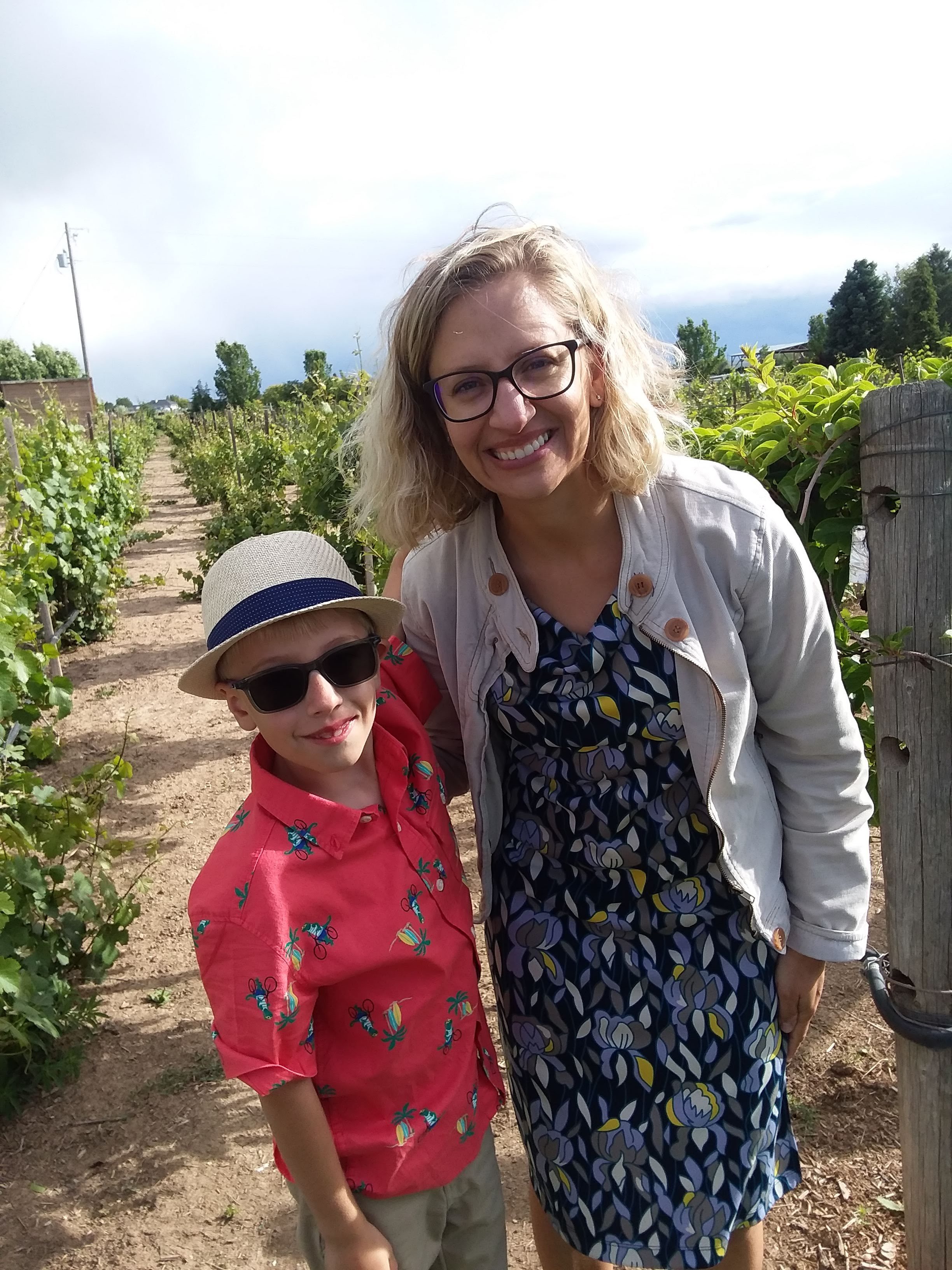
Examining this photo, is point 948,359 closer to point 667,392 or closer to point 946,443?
point 946,443

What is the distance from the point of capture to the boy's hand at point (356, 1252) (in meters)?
1.36

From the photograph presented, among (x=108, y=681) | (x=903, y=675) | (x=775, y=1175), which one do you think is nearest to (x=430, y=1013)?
(x=775, y=1175)

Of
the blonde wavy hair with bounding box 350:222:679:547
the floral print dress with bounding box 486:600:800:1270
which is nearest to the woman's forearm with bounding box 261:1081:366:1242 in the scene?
the floral print dress with bounding box 486:600:800:1270

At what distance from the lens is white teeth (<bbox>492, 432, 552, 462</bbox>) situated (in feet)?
4.76

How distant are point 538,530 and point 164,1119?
2.68 meters

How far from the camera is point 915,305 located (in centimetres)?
4878

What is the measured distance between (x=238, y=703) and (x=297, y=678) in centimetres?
14

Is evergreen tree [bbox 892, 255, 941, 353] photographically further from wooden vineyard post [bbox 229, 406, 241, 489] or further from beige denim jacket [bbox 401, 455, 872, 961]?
beige denim jacket [bbox 401, 455, 872, 961]

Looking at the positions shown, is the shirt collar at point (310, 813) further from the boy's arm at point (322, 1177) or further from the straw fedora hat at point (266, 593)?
the boy's arm at point (322, 1177)

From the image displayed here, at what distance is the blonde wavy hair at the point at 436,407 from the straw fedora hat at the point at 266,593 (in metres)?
0.24

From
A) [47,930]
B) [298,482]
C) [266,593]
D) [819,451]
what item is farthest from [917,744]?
[298,482]

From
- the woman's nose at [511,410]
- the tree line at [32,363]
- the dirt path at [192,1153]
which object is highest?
the tree line at [32,363]

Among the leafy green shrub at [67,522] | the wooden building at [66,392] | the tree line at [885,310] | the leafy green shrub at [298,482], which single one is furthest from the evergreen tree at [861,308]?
the leafy green shrub at [67,522]

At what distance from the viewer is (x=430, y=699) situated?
1.80 m
